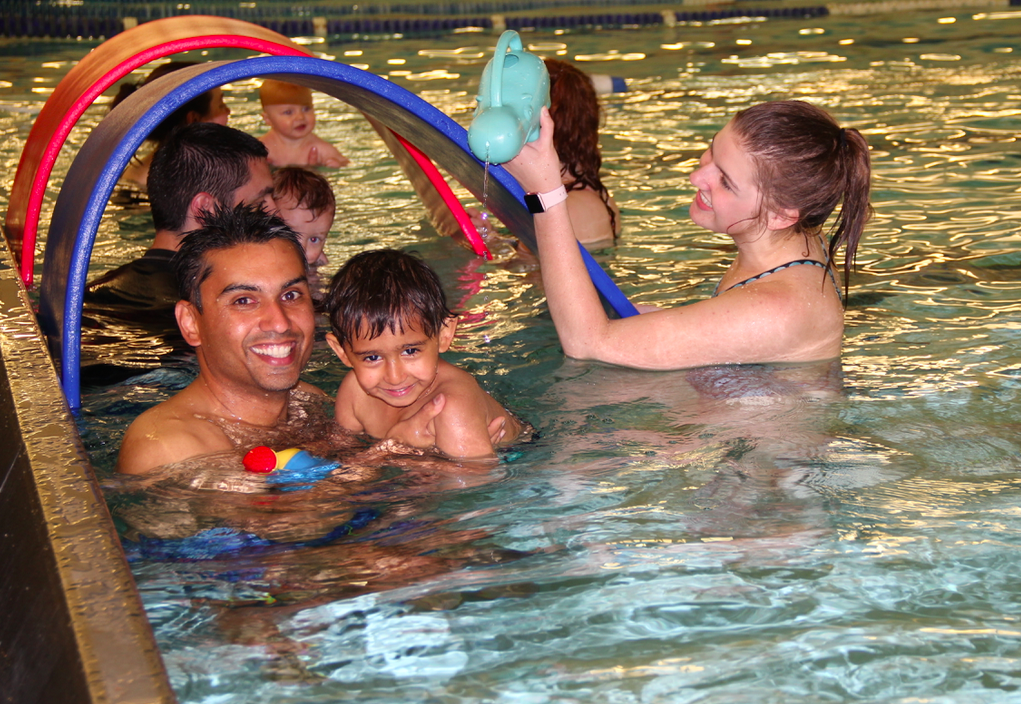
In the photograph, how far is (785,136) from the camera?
10.2ft

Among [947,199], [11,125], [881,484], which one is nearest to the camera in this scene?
[881,484]

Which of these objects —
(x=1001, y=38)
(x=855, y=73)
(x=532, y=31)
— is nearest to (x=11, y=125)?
(x=532, y=31)

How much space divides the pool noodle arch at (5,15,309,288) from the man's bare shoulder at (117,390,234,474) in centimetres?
170

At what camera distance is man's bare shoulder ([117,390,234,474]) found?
2732 mm

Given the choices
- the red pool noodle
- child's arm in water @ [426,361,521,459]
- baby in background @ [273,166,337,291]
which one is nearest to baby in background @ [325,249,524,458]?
child's arm in water @ [426,361,521,459]

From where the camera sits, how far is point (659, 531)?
2.42 meters

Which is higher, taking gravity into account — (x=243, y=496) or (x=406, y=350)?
(x=406, y=350)

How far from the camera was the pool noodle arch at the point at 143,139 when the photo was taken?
3248mm

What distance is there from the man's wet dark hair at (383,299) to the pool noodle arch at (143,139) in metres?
0.70

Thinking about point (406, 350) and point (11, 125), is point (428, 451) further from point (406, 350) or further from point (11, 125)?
point (11, 125)

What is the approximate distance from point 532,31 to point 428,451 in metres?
10.7

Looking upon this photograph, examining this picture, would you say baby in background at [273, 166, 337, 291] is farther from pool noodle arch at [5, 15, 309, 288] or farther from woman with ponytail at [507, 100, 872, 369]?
woman with ponytail at [507, 100, 872, 369]

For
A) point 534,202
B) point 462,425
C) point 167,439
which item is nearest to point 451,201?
point 534,202

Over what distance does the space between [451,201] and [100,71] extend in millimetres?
1813
